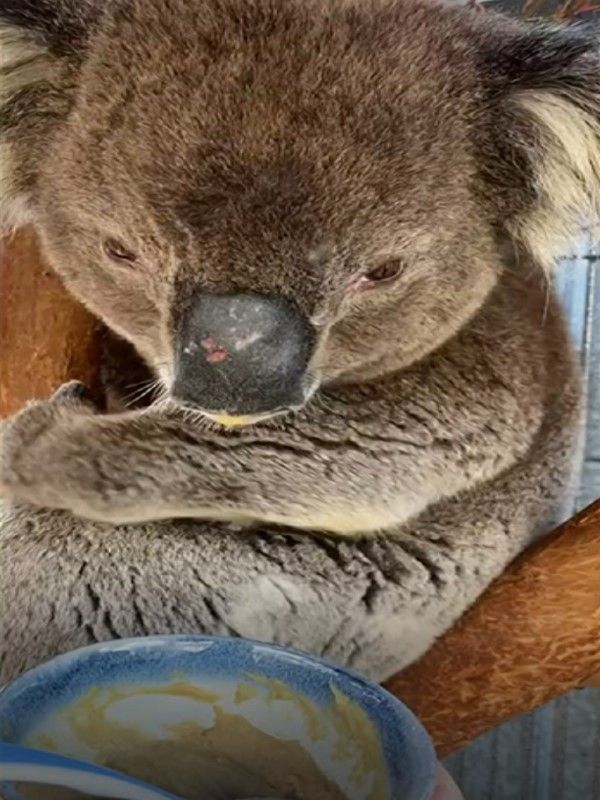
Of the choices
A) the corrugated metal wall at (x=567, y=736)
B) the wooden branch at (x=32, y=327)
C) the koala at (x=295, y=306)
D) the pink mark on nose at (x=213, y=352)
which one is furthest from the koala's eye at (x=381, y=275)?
the wooden branch at (x=32, y=327)

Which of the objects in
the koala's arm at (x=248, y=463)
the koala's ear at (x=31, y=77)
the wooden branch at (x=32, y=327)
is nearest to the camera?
the koala's ear at (x=31, y=77)

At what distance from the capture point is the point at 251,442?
3.59 feet

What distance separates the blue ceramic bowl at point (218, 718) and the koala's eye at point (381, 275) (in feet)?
1.12

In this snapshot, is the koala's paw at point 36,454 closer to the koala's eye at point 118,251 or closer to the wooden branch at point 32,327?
the wooden branch at point 32,327

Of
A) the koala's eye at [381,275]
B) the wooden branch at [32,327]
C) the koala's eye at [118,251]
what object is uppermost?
the koala's eye at [118,251]

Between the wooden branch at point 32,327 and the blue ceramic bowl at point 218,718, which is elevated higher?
the wooden branch at point 32,327

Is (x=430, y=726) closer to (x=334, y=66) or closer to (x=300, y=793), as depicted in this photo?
(x=300, y=793)

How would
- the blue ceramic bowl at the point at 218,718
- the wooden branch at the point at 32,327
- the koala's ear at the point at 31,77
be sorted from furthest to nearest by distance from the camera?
the wooden branch at the point at 32,327 → the koala's ear at the point at 31,77 → the blue ceramic bowl at the point at 218,718

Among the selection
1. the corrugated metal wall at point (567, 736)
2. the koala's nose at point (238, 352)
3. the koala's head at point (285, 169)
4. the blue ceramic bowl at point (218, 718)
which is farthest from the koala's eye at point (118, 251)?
the corrugated metal wall at point (567, 736)

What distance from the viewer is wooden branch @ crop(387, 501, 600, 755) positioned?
1.08 metres

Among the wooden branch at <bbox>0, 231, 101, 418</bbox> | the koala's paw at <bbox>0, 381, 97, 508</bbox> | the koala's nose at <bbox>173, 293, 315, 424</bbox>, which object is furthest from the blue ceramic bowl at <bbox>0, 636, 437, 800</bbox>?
the wooden branch at <bbox>0, 231, 101, 418</bbox>

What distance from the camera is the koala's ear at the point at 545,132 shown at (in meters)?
0.95

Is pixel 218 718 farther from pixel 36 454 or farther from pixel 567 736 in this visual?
pixel 567 736

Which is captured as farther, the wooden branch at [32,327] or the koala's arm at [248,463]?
the wooden branch at [32,327]
